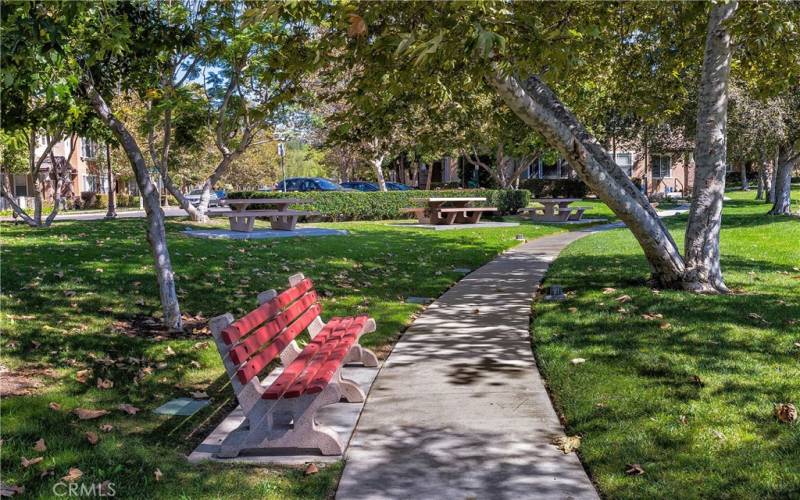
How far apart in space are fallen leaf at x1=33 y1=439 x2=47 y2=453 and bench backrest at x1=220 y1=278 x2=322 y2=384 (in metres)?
1.24

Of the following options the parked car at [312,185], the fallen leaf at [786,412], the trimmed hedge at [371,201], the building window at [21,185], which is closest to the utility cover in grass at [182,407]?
the fallen leaf at [786,412]

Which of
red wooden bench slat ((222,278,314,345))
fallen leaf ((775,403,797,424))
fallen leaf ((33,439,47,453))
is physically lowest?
fallen leaf ((33,439,47,453))

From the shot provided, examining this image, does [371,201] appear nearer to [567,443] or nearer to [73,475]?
[567,443]

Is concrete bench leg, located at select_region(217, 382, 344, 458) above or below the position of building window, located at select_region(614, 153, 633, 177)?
below

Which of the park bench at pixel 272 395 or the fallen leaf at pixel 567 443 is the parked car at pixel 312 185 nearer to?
the park bench at pixel 272 395

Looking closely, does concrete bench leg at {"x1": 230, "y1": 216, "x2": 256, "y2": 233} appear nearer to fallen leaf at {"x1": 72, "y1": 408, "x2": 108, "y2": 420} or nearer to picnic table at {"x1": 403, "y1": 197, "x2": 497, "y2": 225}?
picnic table at {"x1": 403, "y1": 197, "x2": 497, "y2": 225}

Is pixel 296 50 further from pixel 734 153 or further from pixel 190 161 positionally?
pixel 190 161

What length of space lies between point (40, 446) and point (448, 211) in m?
21.0

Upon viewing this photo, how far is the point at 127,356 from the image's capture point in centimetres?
651

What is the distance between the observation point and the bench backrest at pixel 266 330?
14.1 ft

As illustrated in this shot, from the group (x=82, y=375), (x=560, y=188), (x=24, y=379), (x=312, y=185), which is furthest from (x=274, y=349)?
(x=560, y=188)

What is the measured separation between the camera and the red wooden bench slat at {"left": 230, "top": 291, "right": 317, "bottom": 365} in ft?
14.1

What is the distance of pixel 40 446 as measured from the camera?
436 centimetres

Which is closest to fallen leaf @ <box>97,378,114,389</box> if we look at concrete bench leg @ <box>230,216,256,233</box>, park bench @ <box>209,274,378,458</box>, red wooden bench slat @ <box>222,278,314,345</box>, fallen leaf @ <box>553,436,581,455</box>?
red wooden bench slat @ <box>222,278,314,345</box>
